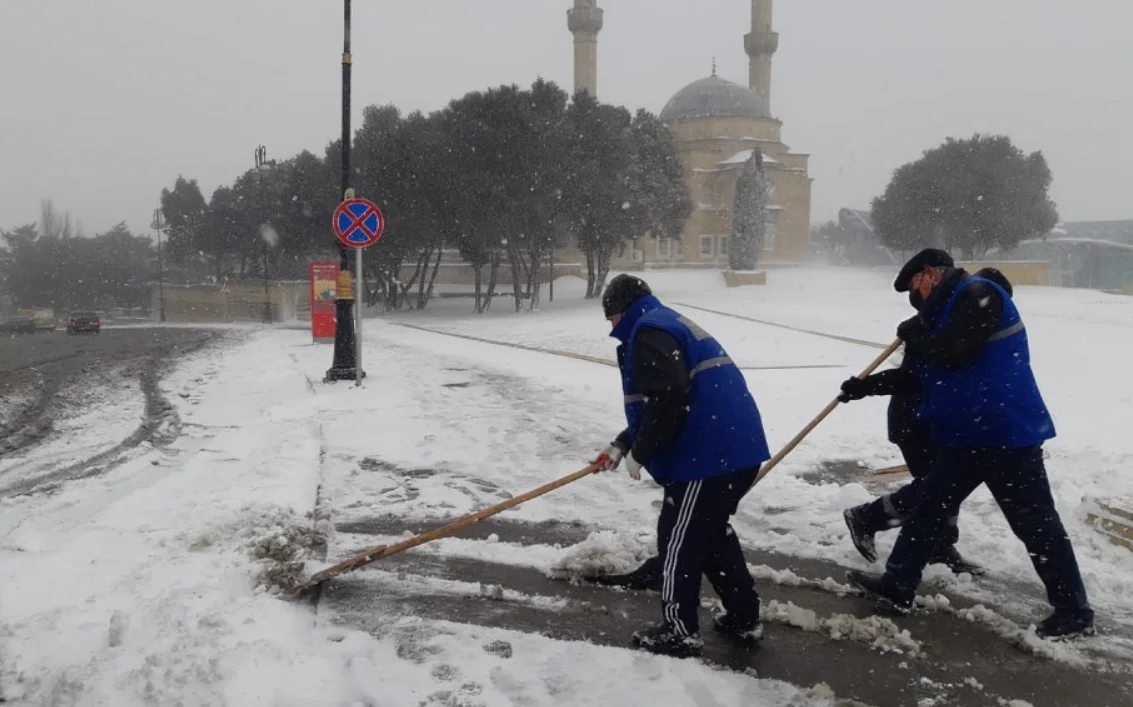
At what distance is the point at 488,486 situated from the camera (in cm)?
664

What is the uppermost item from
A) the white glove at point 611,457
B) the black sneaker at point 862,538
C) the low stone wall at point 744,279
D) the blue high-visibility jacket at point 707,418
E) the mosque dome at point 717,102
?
the mosque dome at point 717,102

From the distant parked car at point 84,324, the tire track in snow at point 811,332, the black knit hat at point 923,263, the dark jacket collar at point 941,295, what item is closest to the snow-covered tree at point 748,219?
the tire track in snow at point 811,332

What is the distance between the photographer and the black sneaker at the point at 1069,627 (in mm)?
3807

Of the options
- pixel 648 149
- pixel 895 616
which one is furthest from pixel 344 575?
pixel 648 149

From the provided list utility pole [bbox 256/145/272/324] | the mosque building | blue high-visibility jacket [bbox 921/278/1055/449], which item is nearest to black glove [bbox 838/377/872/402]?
blue high-visibility jacket [bbox 921/278/1055/449]

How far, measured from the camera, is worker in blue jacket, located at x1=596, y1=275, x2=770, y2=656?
3.49 m

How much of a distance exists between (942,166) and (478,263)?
25.7m

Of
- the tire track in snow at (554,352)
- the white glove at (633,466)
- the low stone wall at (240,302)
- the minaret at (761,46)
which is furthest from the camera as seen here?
the minaret at (761,46)

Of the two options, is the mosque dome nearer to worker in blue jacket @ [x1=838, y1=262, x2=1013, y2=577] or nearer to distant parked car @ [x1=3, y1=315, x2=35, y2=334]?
distant parked car @ [x1=3, y1=315, x2=35, y2=334]

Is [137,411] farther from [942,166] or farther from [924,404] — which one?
[942,166]

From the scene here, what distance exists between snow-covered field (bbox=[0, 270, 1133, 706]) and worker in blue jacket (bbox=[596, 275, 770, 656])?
1.00 ft

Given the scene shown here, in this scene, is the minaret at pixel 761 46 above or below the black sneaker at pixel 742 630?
above

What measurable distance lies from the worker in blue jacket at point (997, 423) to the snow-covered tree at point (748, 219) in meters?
40.1

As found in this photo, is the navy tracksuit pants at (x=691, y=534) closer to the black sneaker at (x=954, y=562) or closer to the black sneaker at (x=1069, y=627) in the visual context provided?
the black sneaker at (x=1069, y=627)
